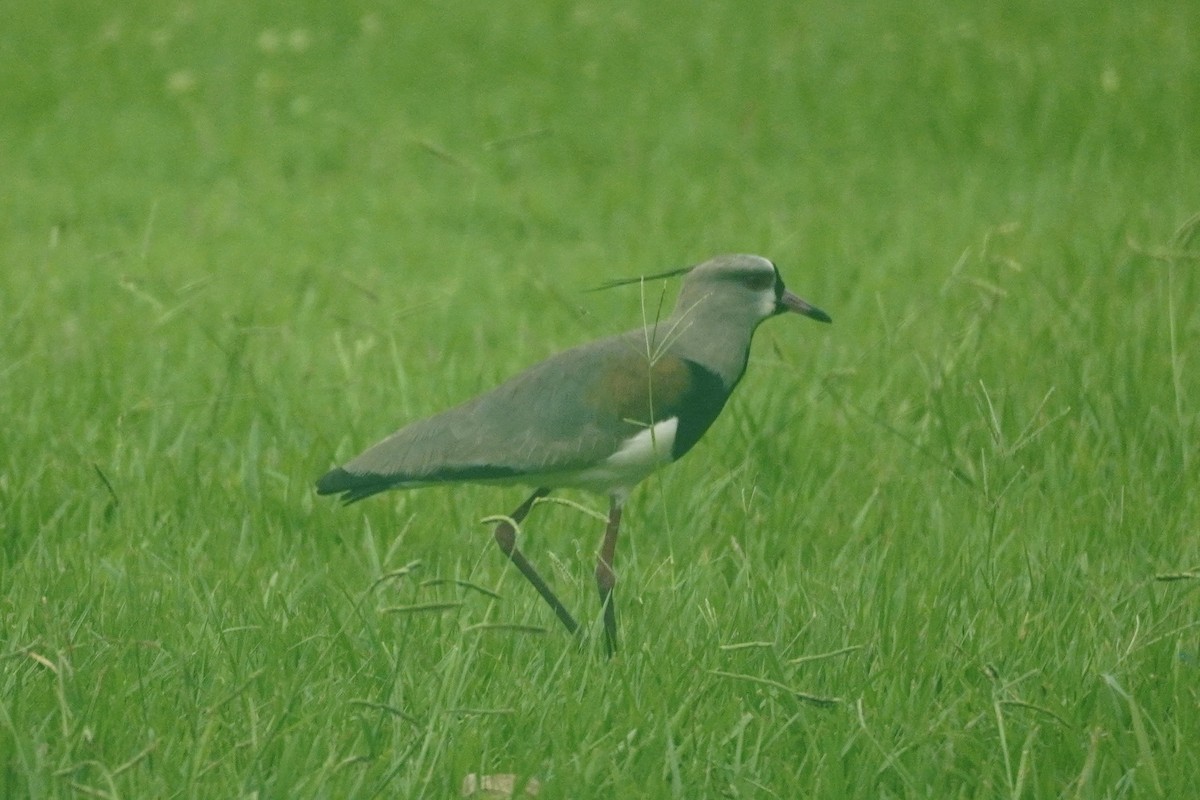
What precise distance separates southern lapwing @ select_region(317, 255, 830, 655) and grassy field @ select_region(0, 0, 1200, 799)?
201 millimetres

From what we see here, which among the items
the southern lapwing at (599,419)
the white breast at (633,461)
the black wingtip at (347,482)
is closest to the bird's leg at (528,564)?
the southern lapwing at (599,419)

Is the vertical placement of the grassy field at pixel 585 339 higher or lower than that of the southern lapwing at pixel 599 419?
lower

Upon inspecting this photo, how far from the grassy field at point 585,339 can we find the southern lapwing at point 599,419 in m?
0.20

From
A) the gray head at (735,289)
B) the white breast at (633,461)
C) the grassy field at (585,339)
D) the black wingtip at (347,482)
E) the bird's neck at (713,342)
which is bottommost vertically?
the grassy field at (585,339)

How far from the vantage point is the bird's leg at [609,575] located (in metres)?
3.31

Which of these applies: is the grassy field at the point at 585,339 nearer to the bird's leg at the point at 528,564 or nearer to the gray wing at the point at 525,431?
the bird's leg at the point at 528,564

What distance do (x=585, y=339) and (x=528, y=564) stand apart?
2.39m

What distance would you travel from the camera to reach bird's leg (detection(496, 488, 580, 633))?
134 inches

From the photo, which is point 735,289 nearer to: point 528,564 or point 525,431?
point 525,431

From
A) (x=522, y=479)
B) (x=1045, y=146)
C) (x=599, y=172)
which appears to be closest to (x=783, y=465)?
(x=522, y=479)

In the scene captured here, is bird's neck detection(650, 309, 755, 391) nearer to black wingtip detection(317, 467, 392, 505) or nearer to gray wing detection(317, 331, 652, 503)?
gray wing detection(317, 331, 652, 503)

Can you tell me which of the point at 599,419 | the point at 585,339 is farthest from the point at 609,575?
the point at 585,339

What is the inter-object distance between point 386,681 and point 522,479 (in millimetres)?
621

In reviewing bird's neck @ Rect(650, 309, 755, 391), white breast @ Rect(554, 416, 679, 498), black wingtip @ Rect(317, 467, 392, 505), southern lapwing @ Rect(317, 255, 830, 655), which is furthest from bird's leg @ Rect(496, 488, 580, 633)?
bird's neck @ Rect(650, 309, 755, 391)
